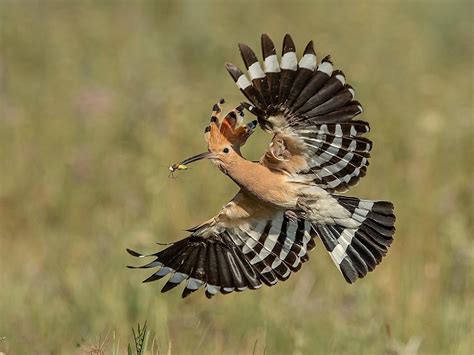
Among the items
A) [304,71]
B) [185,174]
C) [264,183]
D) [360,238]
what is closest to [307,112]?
[304,71]

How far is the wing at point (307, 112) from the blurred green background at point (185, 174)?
701 mm

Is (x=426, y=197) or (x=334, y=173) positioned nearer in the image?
(x=334, y=173)

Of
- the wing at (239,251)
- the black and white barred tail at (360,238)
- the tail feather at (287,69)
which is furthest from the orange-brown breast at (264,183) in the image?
the tail feather at (287,69)

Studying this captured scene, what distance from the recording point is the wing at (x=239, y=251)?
13.8 ft

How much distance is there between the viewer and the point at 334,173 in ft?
12.9

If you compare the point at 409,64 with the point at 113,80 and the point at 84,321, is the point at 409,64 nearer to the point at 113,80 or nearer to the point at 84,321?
the point at 113,80

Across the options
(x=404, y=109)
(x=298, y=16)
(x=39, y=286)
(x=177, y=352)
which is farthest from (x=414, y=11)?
(x=177, y=352)

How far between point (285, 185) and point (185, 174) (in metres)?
2.28

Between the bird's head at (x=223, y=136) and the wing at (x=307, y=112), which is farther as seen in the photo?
the bird's head at (x=223, y=136)

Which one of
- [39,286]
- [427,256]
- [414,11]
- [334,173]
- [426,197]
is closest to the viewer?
[334,173]

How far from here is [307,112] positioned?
144 inches

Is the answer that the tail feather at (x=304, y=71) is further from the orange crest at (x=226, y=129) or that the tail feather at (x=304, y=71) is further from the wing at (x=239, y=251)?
the wing at (x=239, y=251)

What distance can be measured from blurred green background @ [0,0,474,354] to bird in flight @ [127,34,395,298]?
0.96 feet

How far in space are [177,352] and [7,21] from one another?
5.90m
